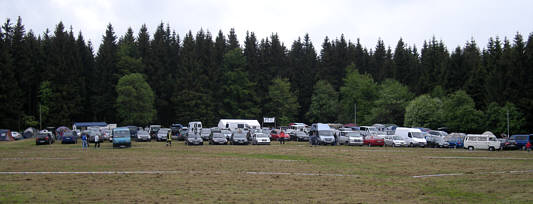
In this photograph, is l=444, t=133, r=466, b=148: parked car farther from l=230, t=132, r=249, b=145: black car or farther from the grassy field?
the grassy field

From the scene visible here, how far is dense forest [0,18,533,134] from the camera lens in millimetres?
78438

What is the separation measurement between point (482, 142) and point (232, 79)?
59.8m

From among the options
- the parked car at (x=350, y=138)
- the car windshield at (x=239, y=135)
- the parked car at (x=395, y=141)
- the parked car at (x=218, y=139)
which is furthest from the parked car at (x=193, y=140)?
the parked car at (x=395, y=141)

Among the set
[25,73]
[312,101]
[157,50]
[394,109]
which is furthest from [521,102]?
[25,73]

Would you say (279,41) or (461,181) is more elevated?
(279,41)

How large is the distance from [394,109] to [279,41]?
3257 cm

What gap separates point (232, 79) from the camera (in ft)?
312

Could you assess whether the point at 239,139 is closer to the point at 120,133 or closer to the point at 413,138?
the point at 120,133

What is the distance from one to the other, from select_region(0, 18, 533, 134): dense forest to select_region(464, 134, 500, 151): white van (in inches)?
968

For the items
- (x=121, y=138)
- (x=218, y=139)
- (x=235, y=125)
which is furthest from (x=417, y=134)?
(x=235, y=125)

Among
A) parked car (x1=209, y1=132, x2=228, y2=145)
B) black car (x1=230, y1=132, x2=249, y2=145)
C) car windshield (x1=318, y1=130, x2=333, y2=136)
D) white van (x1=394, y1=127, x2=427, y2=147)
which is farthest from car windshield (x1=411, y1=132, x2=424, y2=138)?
parked car (x1=209, y1=132, x2=228, y2=145)

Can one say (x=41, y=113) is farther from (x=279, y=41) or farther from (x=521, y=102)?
(x=521, y=102)

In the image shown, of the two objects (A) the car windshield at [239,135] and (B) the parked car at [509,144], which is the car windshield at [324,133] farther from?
(B) the parked car at [509,144]

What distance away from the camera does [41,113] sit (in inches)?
3246
